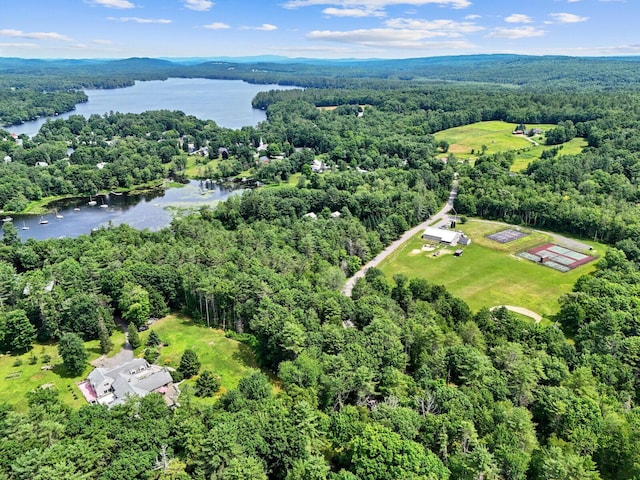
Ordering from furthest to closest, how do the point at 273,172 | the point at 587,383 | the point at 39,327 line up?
the point at 273,172
the point at 39,327
the point at 587,383

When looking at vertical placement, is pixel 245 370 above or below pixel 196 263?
below

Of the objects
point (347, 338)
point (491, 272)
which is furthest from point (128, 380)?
point (491, 272)

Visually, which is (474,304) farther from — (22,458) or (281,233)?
(22,458)

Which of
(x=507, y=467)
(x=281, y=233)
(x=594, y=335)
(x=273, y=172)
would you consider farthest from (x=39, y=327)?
(x=273, y=172)

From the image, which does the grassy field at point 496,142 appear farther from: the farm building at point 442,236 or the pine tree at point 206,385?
the pine tree at point 206,385

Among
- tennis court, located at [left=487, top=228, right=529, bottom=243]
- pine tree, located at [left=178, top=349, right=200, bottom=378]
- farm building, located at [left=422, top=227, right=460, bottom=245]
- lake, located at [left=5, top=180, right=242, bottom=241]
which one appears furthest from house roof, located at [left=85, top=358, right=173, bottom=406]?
tennis court, located at [left=487, top=228, right=529, bottom=243]

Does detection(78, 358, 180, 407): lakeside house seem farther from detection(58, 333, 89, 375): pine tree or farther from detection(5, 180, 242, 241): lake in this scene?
detection(5, 180, 242, 241): lake

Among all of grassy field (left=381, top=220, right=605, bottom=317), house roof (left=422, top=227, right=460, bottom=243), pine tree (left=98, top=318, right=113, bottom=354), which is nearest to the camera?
pine tree (left=98, top=318, right=113, bottom=354)
